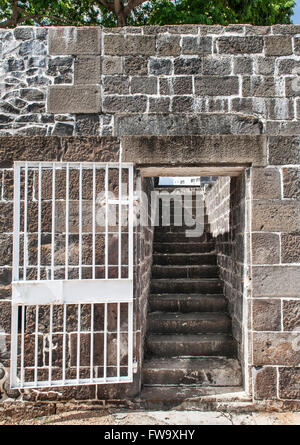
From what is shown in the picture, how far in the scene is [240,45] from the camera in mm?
3344

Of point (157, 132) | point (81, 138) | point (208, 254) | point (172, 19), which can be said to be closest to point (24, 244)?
point (81, 138)

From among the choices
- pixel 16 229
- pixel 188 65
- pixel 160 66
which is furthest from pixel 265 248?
pixel 16 229

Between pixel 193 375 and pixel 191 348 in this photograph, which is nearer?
pixel 193 375

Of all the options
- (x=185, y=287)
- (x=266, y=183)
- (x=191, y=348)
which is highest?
(x=266, y=183)

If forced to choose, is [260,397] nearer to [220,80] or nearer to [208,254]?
[208,254]

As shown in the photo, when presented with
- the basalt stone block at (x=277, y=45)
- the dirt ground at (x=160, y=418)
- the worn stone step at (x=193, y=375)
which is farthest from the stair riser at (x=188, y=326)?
the basalt stone block at (x=277, y=45)

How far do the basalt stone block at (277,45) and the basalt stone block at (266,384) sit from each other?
3089mm

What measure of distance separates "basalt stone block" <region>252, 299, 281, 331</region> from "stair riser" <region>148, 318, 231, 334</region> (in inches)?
40.1

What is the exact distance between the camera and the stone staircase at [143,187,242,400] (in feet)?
11.4

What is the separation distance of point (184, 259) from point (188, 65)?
300cm

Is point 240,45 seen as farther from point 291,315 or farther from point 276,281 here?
point 291,315

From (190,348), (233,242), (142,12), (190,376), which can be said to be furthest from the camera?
(142,12)

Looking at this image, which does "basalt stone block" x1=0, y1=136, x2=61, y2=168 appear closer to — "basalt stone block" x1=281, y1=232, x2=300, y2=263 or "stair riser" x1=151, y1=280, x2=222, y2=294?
"basalt stone block" x1=281, y1=232, x2=300, y2=263

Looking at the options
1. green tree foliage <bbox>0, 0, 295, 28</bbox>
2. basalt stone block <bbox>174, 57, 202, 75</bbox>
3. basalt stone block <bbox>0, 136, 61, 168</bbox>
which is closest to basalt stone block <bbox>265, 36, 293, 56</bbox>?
basalt stone block <bbox>174, 57, 202, 75</bbox>
